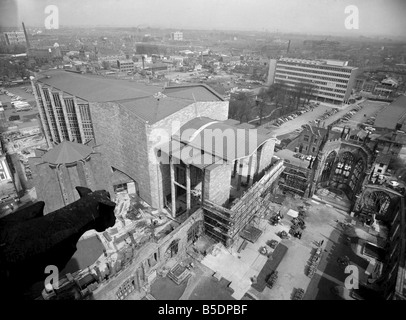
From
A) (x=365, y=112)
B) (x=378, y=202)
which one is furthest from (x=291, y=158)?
(x=365, y=112)

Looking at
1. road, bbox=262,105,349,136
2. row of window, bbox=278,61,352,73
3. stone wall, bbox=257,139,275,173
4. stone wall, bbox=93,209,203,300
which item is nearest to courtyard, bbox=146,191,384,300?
stone wall, bbox=93,209,203,300

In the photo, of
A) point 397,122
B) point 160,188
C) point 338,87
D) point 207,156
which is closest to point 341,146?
point 207,156

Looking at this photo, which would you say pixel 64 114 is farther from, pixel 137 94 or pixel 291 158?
pixel 291 158

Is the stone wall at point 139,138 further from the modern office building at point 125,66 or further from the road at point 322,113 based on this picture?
the modern office building at point 125,66

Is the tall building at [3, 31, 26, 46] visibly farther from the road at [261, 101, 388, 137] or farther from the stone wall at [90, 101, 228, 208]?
the road at [261, 101, 388, 137]

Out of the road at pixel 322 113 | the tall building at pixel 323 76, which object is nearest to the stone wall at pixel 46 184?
the road at pixel 322 113

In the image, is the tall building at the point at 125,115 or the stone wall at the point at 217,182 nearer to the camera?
the stone wall at the point at 217,182

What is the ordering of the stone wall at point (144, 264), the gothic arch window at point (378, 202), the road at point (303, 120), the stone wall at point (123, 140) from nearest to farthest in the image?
1. the stone wall at point (144, 264)
2. the stone wall at point (123, 140)
3. the gothic arch window at point (378, 202)
4. the road at point (303, 120)
